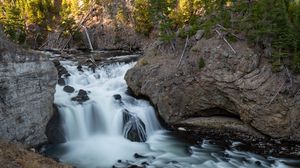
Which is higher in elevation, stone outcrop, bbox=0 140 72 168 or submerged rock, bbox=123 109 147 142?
stone outcrop, bbox=0 140 72 168

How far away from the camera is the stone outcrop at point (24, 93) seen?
17.3 m

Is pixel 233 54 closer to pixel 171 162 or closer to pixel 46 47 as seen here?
pixel 171 162

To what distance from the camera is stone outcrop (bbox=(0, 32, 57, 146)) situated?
1734 centimetres

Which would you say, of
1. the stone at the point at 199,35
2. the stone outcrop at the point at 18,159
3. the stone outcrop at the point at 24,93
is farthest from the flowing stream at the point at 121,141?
the stone at the point at 199,35

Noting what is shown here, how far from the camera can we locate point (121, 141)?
2080 cm

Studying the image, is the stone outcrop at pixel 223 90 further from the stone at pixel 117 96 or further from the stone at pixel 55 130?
the stone at pixel 55 130

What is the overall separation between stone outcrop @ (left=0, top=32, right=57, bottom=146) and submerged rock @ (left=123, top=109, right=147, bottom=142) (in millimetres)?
4368

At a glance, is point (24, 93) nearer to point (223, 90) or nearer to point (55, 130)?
point (55, 130)

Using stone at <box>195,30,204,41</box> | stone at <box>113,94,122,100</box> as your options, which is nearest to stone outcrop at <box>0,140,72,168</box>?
stone at <box>113,94,122,100</box>

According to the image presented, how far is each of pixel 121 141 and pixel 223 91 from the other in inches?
252

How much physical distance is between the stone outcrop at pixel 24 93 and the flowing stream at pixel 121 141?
1.42 m

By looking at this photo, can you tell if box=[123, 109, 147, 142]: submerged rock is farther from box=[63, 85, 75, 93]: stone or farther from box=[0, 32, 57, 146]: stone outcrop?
box=[0, 32, 57, 146]: stone outcrop

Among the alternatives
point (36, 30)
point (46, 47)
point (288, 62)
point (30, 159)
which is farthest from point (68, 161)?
point (36, 30)

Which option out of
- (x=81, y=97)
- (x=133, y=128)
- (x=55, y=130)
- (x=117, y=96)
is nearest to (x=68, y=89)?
(x=81, y=97)
